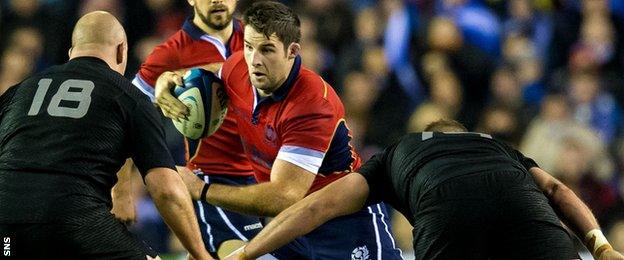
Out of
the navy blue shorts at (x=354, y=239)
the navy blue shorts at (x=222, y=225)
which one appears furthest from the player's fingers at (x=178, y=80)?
the navy blue shorts at (x=354, y=239)

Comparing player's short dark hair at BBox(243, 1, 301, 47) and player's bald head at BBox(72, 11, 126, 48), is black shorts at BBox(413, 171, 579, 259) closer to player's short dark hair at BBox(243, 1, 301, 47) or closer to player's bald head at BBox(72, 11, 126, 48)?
player's short dark hair at BBox(243, 1, 301, 47)

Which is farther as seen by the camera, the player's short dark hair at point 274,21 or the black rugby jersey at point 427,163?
the player's short dark hair at point 274,21

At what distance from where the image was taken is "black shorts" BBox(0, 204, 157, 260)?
5668mm

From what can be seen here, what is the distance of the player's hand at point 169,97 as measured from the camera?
7234 mm

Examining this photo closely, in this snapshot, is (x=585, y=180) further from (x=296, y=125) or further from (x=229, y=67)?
(x=296, y=125)

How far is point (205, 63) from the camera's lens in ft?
25.8

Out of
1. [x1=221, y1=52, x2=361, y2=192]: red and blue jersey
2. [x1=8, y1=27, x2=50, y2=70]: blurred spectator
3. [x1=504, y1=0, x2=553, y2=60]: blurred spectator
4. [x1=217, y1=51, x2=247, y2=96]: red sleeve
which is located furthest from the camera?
[x1=504, y1=0, x2=553, y2=60]: blurred spectator

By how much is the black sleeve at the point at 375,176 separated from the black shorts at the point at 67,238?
119 centimetres

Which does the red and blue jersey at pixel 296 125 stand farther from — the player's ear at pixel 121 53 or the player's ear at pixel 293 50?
the player's ear at pixel 121 53

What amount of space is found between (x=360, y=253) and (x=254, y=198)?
66 cm

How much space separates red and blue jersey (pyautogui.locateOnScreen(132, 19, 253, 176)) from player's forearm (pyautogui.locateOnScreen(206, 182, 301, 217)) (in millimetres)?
981

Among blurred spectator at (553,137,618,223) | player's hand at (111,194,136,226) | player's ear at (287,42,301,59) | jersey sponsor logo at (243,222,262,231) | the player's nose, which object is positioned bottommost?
blurred spectator at (553,137,618,223)

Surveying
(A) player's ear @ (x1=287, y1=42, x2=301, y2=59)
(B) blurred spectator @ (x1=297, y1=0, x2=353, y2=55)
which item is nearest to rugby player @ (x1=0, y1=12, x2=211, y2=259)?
(A) player's ear @ (x1=287, y1=42, x2=301, y2=59)

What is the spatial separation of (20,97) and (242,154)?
212 cm
